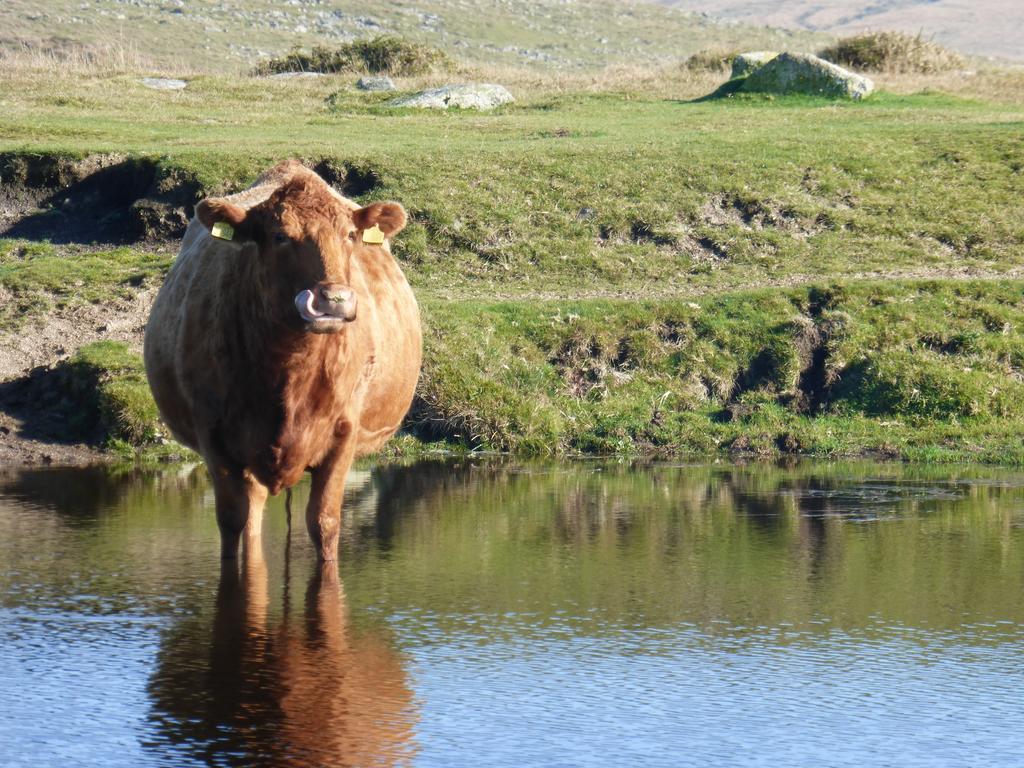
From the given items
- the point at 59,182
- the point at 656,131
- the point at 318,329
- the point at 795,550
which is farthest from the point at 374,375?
the point at 656,131

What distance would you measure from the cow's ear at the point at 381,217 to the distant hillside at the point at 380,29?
5929cm

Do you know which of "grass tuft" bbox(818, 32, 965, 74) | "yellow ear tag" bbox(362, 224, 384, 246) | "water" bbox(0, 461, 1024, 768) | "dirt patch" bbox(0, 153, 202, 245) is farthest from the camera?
"grass tuft" bbox(818, 32, 965, 74)

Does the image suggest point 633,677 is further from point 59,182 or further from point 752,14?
point 752,14

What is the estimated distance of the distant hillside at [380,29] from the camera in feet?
263

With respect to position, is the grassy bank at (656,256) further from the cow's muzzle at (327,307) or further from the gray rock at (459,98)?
the cow's muzzle at (327,307)

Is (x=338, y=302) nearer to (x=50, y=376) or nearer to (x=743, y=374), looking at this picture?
(x=50, y=376)

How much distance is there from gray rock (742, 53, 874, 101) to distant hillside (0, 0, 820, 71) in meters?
37.0

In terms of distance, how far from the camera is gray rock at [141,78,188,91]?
35366 mm

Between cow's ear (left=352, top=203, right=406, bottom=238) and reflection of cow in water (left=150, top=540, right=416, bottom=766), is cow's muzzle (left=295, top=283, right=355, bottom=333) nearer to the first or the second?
cow's ear (left=352, top=203, right=406, bottom=238)

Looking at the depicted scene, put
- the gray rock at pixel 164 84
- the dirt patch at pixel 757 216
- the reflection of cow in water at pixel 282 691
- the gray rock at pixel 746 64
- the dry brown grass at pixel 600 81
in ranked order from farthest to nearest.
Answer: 1. the gray rock at pixel 746 64
2. the dry brown grass at pixel 600 81
3. the gray rock at pixel 164 84
4. the dirt patch at pixel 757 216
5. the reflection of cow in water at pixel 282 691

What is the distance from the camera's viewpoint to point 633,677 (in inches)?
309

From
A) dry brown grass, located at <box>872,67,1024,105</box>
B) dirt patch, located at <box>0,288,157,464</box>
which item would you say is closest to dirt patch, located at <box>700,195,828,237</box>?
dirt patch, located at <box>0,288,157,464</box>

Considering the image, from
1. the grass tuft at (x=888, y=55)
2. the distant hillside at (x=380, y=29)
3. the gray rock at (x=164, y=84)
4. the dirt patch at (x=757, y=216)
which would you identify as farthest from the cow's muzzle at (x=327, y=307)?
the distant hillside at (x=380, y=29)

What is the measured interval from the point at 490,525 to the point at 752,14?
19238 cm
